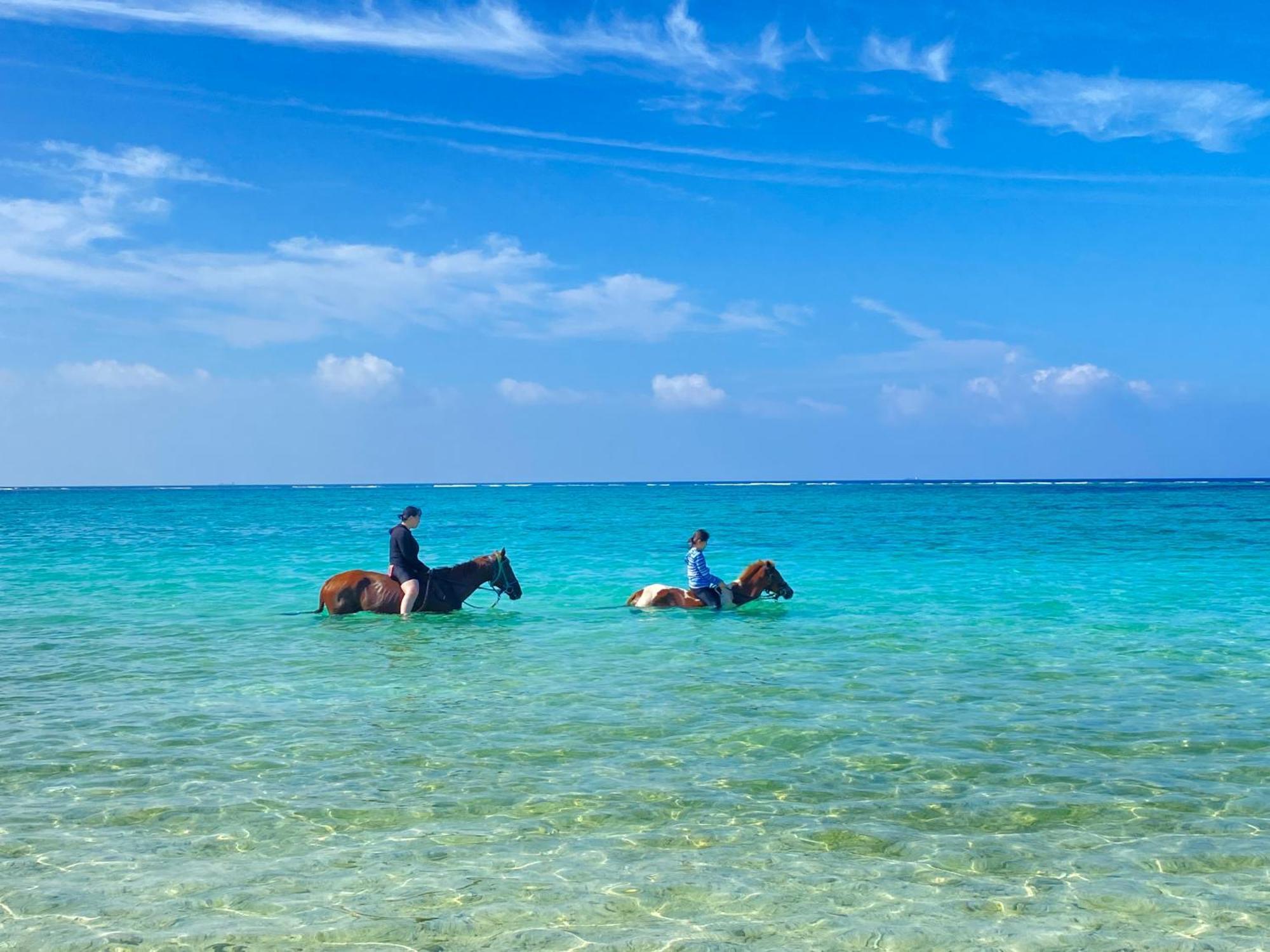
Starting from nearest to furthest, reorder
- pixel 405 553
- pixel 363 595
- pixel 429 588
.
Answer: pixel 405 553 → pixel 429 588 → pixel 363 595

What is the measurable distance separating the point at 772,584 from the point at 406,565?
22.8 ft

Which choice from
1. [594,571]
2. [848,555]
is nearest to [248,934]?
[594,571]

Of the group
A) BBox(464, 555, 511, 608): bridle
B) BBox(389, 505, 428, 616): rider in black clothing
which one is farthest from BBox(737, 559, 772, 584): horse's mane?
BBox(389, 505, 428, 616): rider in black clothing

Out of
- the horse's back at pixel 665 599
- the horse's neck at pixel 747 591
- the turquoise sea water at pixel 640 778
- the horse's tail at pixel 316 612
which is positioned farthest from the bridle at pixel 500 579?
the horse's neck at pixel 747 591

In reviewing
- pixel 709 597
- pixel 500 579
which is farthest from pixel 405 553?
pixel 709 597

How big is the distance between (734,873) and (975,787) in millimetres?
2780

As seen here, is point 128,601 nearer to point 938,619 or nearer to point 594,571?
point 594,571

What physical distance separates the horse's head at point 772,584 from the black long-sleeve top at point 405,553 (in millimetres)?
6409

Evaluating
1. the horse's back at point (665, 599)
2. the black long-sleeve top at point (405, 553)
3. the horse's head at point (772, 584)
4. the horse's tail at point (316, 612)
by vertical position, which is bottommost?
the horse's tail at point (316, 612)

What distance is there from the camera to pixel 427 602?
1892 centimetres

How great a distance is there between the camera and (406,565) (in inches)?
730

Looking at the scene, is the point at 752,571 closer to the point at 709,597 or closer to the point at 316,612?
the point at 709,597

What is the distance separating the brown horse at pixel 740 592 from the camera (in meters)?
19.9

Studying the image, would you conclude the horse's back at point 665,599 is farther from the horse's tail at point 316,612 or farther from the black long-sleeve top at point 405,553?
the horse's tail at point 316,612
